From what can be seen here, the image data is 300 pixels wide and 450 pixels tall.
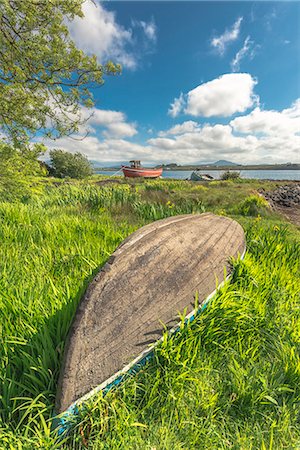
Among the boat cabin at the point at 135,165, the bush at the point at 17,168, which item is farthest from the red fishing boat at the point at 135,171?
the bush at the point at 17,168

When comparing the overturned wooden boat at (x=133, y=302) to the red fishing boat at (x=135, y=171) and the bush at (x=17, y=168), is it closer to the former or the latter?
the bush at (x=17, y=168)

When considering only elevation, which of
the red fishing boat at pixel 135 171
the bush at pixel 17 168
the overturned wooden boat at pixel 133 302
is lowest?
the overturned wooden boat at pixel 133 302

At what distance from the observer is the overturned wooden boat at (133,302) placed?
1.14 m

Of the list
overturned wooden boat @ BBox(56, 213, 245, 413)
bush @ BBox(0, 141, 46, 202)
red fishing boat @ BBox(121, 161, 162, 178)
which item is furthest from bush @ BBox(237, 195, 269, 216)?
red fishing boat @ BBox(121, 161, 162, 178)

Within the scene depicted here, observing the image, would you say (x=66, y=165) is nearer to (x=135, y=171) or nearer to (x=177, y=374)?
(x=135, y=171)

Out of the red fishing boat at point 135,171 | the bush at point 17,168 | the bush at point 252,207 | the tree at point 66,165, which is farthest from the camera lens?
the red fishing boat at point 135,171

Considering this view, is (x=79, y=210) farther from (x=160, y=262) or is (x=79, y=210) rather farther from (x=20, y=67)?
(x=160, y=262)

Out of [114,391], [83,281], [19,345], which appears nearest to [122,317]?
[114,391]

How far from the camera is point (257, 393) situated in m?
1.31

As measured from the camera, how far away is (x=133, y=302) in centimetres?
142

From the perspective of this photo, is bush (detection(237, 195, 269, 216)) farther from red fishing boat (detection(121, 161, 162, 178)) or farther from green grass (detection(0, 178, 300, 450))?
red fishing boat (detection(121, 161, 162, 178))

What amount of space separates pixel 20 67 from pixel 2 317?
19.1 feet

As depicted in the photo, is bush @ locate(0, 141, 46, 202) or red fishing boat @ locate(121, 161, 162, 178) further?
red fishing boat @ locate(121, 161, 162, 178)

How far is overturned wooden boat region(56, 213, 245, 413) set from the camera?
45.1 inches
